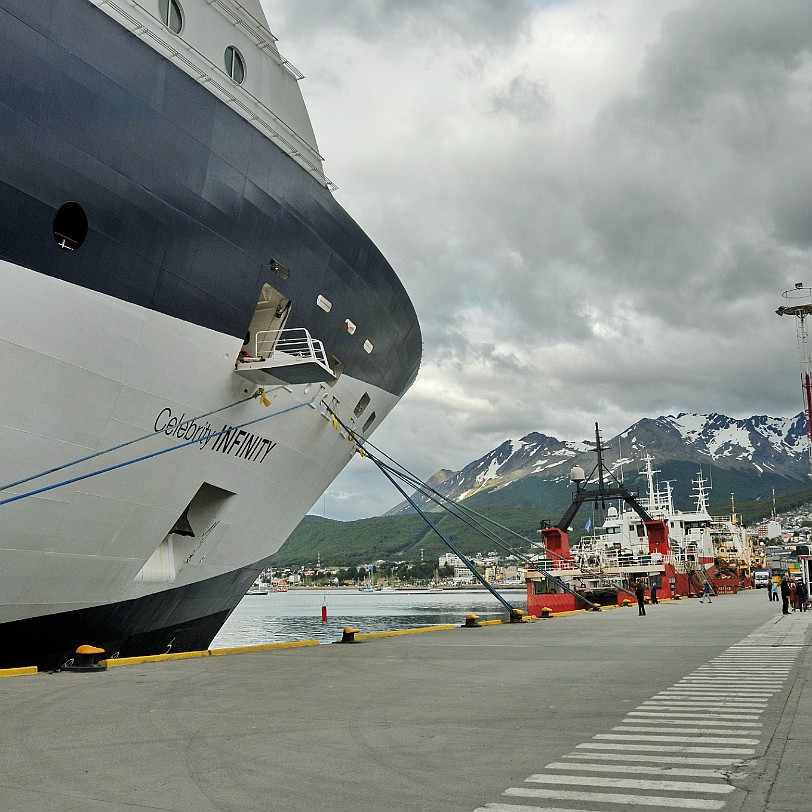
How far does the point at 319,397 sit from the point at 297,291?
7.04 feet

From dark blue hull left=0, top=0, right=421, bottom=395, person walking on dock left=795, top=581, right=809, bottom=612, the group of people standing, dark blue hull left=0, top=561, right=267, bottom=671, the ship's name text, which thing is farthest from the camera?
person walking on dock left=795, top=581, right=809, bottom=612

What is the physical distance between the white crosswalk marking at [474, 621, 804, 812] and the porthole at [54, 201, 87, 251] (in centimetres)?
710

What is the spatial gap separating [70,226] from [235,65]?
4.62m

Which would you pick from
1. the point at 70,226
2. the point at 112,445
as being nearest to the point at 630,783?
the point at 112,445

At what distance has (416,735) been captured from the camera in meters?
5.89

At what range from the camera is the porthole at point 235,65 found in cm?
1175

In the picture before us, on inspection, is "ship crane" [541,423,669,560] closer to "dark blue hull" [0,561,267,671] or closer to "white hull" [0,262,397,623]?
"dark blue hull" [0,561,267,671]

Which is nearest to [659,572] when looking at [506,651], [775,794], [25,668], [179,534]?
[506,651]

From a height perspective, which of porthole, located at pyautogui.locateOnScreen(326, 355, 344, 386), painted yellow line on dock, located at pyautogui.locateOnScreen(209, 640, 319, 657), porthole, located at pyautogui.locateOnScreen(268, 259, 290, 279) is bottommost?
painted yellow line on dock, located at pyautogui.locateOnScreen(209, 640, 319, 657)

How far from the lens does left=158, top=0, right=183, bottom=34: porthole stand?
10.6 m

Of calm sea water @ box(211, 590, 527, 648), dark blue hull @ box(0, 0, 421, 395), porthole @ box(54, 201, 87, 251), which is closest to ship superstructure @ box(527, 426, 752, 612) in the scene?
calm sea water @ box(211, 590, 527, 648)

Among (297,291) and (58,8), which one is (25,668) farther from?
(58,8)

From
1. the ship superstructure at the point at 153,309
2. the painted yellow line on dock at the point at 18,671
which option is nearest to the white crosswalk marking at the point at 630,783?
the ship superstructure at the point at 153,309

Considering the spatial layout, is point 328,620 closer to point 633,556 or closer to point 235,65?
point 633,556
